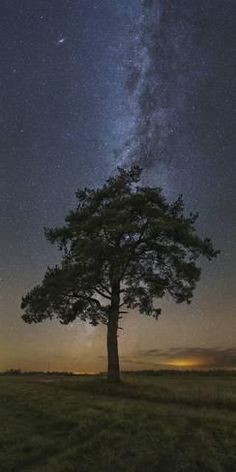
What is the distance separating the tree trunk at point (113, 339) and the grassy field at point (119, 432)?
7.63 m

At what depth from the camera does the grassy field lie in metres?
17.9

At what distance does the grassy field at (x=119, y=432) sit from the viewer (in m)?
17.9

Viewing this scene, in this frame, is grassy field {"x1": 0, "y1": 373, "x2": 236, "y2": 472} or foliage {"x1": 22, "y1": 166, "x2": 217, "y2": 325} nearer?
grassy field {"x1": 0, "y1": 373, "x2": 236, "y2": 472}

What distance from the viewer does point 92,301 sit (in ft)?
137

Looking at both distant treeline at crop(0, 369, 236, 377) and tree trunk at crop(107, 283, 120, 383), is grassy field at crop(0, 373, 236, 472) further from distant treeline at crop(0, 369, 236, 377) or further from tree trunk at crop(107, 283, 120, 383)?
distant treeline at crop(0, 369, 236, 377)

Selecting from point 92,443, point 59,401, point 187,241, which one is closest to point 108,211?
point 187,241

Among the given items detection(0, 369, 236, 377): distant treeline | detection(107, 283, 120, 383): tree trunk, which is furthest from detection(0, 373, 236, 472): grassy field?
detection(0, 369, 236, 377): distant treeline

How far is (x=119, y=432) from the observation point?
68.6 ft

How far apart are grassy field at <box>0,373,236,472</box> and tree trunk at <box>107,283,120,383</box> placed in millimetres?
7629

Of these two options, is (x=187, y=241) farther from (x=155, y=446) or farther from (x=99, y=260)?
(x=155, y=446)

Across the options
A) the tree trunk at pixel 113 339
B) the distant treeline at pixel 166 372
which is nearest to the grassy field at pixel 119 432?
the tree trunk at pixel 113 339

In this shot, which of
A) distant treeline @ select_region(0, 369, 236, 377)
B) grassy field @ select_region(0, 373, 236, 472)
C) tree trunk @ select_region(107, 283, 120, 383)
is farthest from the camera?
distant treeline @ select_region(0, 369, 236, 377)

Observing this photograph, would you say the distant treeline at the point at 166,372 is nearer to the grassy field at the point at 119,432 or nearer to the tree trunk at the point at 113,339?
the tree trunk at the point at 113,339

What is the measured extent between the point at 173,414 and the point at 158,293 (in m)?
18.0
